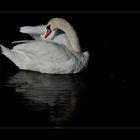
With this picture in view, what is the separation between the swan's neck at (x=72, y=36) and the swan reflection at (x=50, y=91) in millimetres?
722

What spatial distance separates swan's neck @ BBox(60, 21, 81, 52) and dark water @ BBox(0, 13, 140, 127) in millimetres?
320

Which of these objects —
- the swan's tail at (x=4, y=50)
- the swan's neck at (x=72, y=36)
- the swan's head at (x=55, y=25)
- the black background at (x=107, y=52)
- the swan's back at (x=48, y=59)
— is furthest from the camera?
the swan's head at (x=55, y=25)

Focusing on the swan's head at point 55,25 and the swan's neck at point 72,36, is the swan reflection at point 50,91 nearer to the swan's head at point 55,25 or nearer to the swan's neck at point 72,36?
the swan's neck at point 72,36

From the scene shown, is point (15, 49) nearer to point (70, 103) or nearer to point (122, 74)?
point (122, 74)

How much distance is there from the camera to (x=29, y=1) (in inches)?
551

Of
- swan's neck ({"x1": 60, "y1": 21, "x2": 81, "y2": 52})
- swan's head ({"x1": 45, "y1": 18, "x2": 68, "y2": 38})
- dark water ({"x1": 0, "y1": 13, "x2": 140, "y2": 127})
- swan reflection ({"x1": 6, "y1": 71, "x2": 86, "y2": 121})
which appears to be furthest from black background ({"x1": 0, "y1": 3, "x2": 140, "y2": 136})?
swan's head ({"x1": 45, "y1": 18, "x2": 68, "y2": 38})

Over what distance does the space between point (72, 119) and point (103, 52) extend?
12.0ft

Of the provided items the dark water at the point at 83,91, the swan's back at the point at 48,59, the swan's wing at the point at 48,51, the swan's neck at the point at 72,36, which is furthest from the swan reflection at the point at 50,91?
the swan's neck at the point at 72,36

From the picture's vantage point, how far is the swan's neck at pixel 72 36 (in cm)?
918

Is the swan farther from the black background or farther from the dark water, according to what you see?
the black background

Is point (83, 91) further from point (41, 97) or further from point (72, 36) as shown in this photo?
point (72, 36)

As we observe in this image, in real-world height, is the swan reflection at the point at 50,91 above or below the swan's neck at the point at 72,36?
below

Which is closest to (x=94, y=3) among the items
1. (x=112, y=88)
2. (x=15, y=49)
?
(x=15, y=49)

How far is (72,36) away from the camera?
30.4 ft
